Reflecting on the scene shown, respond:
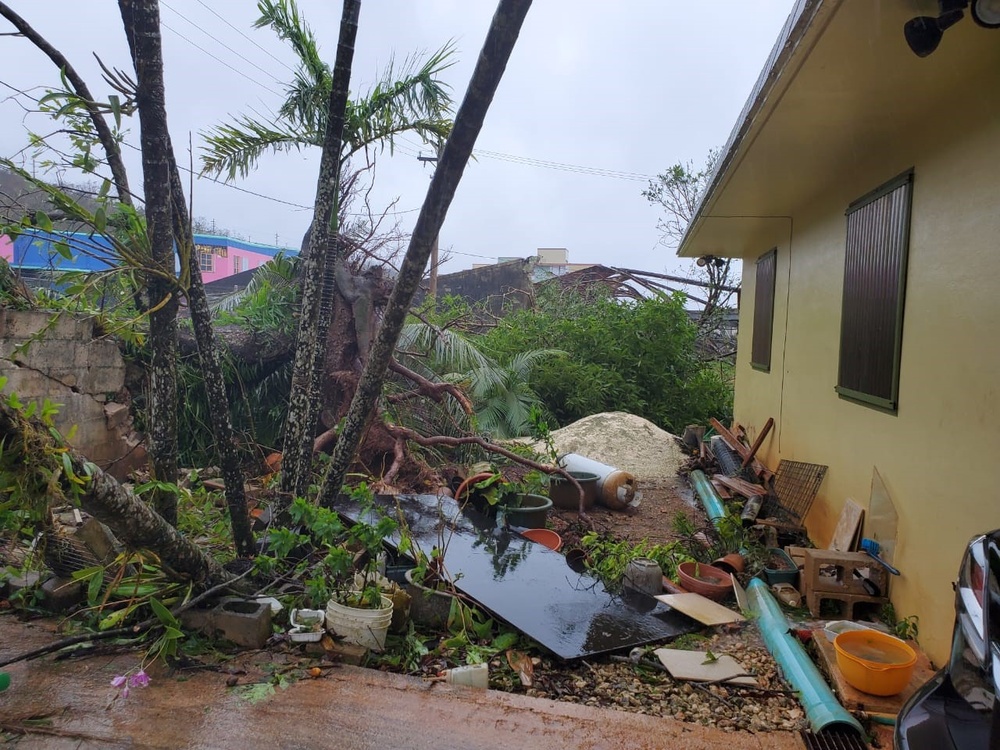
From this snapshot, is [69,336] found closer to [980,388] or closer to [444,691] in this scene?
[444,691]

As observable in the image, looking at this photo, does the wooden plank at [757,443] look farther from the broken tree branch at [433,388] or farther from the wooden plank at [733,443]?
the broken tree branch at [433,388]

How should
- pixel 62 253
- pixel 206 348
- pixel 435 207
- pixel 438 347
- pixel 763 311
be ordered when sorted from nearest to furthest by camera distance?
1. pixel 62 253
2. pixel 435 207
3. pixel 206 348
4. pixel 763 311
5. pixel 438 347

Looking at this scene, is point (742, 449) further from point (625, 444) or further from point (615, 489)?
point (615, 489)

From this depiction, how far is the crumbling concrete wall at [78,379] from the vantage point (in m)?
5.45

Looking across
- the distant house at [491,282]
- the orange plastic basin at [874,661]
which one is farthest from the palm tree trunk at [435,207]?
the distant house at [491,282]

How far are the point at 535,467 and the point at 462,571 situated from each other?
151 centimetres

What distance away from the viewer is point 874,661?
3.03m

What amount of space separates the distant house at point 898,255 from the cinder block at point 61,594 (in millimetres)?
4666

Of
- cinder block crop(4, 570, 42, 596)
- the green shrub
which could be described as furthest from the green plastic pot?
the green shrub

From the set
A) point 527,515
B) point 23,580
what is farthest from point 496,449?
point 23,580

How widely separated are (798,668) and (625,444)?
20.7 feet

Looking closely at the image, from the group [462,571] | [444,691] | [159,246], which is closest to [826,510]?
[462,571]

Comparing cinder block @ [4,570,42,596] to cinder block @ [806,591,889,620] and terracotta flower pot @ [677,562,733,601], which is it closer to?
terracotta flower pot @ [677,562,733,601]

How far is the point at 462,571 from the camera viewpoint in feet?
14.1
